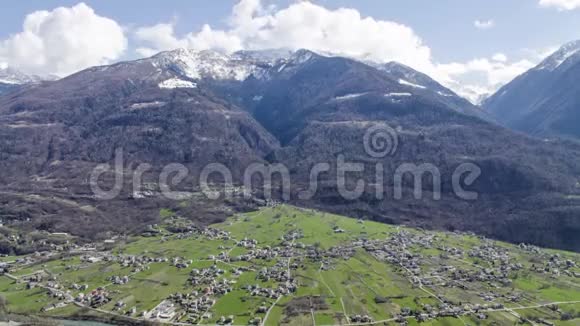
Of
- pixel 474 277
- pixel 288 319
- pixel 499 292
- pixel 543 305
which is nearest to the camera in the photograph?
pixel 288 319

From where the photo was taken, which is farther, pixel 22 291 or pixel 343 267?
pixel 343 267

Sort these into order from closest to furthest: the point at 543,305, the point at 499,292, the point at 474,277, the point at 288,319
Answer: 1. the point at 288,319
2. the point at 543,305
3. the point at 499,292
4. the point at 474,277

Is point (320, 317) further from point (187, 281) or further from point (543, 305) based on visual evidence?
point (543, 305)

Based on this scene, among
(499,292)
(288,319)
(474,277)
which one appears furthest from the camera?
(474,277)

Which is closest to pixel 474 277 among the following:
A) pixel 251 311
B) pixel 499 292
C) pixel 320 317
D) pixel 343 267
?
pixel 499 292

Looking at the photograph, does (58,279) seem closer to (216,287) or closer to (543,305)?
(216,287)

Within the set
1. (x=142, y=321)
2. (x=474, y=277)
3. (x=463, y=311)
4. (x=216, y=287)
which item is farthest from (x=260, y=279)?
(x=474, y=277)

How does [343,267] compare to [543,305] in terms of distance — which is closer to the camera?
[543,305]

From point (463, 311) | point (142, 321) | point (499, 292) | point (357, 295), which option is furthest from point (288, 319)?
point (499, 292)
